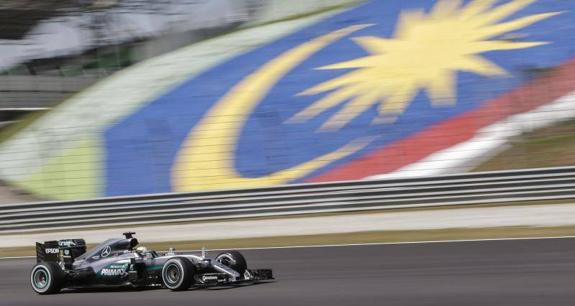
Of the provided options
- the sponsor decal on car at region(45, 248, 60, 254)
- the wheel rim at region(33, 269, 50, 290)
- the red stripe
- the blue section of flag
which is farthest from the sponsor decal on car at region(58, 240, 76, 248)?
the blue section of flag

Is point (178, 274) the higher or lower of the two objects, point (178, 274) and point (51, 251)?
the lower

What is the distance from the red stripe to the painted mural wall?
0.04 meters

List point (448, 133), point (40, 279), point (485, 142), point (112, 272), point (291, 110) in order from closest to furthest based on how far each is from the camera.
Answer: point (112, 272) < point (40, 279) < point (485, 142) < point (448, 133) < point (291, 110)

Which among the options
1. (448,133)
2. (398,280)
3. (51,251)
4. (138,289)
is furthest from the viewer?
(448,133)

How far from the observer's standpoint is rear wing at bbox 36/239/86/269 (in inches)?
358

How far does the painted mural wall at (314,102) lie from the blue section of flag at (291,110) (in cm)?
5

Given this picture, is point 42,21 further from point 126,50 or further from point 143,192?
point 143,192

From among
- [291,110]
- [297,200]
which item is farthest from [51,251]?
[291,110]

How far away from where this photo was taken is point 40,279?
29.8 feet

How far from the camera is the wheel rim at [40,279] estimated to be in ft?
29.5

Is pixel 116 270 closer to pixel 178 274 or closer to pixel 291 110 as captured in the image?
pixel 178 274

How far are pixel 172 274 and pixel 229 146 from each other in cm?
1289

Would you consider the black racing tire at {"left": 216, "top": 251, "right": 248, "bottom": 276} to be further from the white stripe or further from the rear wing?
the white stripe

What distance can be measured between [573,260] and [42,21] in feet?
93.3
